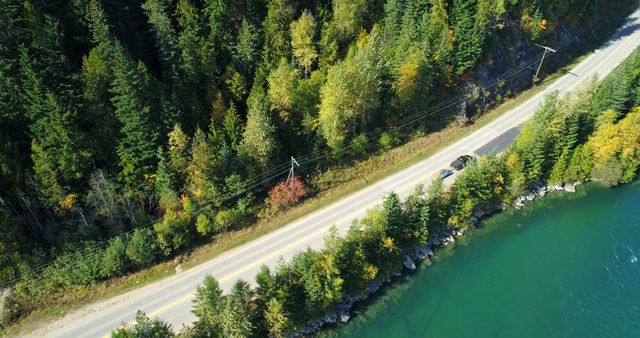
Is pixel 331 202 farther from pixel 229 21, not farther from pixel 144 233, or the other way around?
pixel 229 21

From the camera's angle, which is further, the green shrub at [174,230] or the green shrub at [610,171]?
the green shrub at [610,171]

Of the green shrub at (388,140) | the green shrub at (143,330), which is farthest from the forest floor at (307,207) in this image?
the green shrub at (143,330)

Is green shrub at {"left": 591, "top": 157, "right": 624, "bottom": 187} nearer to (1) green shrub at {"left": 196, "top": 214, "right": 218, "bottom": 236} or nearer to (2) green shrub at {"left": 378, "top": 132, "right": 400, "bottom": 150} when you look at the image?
(2) green shrub at {"left": 378, "top": 132, "right": 400, "bottom": 150}

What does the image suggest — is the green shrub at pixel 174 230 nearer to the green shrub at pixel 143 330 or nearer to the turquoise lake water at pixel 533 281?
the green shrub at pixel 143 330

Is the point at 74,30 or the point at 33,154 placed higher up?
the point at 74,30

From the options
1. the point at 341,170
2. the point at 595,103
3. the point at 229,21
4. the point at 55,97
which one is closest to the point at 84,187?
the point at 55,97

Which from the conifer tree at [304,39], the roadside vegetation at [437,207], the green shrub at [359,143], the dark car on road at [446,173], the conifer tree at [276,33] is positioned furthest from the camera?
the green shrub at [359,143]
